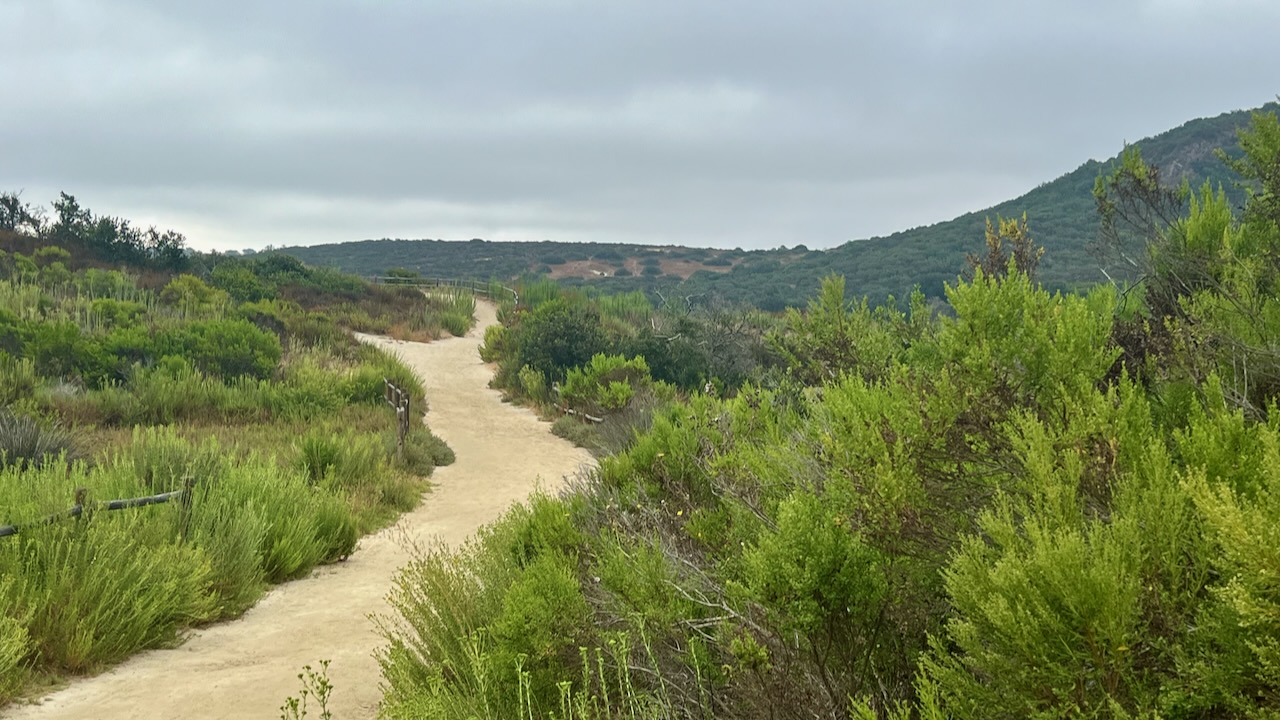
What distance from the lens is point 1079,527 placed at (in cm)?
212

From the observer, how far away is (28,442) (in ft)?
26.8

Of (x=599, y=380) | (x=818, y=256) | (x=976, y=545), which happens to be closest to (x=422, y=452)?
(x=599, y=380)

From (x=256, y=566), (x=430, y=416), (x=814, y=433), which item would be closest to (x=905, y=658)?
(x=814, y=433)

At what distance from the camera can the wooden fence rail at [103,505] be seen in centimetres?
508

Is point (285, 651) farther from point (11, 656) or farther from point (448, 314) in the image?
point (448, 314)

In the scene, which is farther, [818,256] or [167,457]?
[818,256]

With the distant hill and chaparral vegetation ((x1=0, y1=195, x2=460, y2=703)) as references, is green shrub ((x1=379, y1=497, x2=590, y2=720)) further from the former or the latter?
the distant hill

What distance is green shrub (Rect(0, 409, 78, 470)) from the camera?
7.96 m

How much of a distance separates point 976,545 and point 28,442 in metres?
9.16

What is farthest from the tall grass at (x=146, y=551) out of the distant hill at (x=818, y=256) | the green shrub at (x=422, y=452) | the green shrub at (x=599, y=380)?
the distant hill at (x=818, y=256)

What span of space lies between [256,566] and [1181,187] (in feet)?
21.8

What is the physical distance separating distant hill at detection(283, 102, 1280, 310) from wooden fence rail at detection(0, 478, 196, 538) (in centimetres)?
3265

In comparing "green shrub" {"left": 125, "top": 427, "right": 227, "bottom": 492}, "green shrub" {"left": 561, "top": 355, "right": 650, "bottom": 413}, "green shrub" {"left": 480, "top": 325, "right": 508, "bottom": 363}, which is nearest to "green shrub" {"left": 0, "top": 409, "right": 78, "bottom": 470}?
"green shrub" {"left": 125, "top": 427, "right": 227, "bottom": 492}

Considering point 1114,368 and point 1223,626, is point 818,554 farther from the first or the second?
point 1114,368
